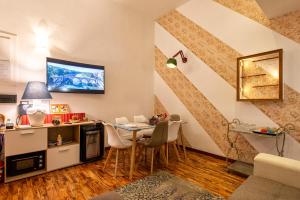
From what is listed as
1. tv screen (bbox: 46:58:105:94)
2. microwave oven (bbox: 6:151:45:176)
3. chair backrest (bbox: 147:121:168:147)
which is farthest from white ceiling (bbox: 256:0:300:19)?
microwave oven (bbox: 6:151:45:176)

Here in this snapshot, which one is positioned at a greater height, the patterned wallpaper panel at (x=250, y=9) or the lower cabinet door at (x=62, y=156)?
the patterned wallpaper panel at (x=250, y=9)

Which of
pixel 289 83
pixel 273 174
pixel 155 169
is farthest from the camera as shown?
pixel 155 169

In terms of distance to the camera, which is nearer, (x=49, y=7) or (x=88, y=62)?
(x=49, y=7)

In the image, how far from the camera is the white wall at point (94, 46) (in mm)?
2885

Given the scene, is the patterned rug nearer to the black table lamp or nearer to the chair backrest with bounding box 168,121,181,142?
the chair backrest with bounding box 168,121,181,142

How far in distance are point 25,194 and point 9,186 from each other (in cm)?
39

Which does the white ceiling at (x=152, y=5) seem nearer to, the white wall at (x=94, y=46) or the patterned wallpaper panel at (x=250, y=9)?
the white wall at (x=94, y=46)

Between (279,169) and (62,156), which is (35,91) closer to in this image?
(62,156)

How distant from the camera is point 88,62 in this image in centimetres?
365

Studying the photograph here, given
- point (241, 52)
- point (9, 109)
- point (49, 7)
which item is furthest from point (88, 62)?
point (241, 52)

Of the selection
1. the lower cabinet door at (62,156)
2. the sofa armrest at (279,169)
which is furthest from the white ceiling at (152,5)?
the sofa armrest at (279,169)

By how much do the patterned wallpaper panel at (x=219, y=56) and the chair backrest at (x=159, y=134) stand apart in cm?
161

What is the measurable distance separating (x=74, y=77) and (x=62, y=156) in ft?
4.82

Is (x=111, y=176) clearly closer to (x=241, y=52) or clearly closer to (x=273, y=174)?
(x=273, y=174)
